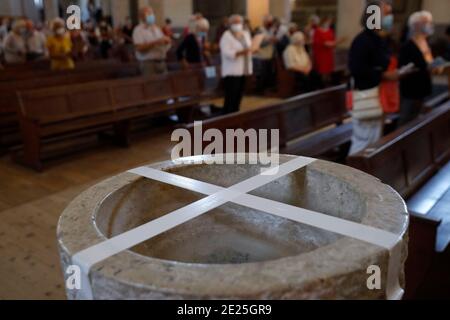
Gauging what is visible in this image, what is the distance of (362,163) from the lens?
228 centimetres

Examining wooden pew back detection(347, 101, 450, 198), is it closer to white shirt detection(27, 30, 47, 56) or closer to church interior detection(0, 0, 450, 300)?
church interior detection(0, 0, 450, 300)

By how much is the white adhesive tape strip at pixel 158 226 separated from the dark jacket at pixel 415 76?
2654 millimetres

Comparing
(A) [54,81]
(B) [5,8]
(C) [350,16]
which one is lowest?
(A) [54,81]

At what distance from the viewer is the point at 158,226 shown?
1245 millimetres

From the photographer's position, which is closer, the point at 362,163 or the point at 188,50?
the point at 362,163

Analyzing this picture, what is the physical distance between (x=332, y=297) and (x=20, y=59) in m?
8.66

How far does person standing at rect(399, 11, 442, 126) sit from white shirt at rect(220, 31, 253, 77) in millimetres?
2100

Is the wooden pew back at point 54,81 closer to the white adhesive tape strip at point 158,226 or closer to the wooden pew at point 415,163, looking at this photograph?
the wooden pew at point 415,163

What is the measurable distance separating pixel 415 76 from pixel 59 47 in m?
Answer: 5.30

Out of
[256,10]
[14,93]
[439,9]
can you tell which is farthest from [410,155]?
[256,10]

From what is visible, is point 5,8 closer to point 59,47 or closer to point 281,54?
point 59,47

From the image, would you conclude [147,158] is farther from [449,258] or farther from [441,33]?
[441,33]

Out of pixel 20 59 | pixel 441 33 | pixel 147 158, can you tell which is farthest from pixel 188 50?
pixel 441 33
